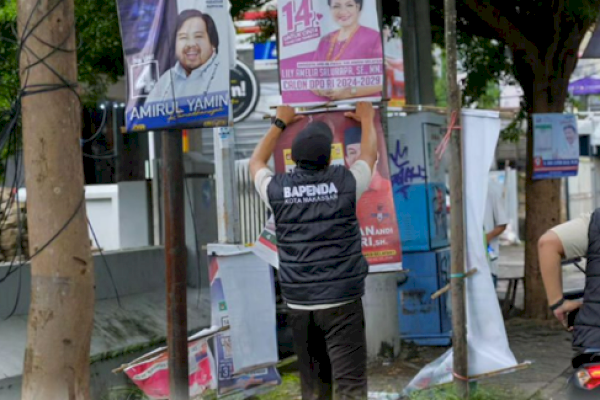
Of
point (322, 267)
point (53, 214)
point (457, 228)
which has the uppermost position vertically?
point (53, 214)

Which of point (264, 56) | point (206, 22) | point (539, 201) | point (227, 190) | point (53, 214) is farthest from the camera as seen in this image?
point (264, 56)

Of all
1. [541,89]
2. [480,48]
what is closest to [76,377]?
[541,89]

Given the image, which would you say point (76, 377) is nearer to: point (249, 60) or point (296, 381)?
point (296, 381)

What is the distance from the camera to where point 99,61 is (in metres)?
10.6

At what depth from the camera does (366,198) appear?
662cm

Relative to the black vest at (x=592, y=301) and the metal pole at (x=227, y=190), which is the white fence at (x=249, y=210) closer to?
the metal pole at (x=227, y=190)

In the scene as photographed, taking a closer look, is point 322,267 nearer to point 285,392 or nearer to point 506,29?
point 285,392

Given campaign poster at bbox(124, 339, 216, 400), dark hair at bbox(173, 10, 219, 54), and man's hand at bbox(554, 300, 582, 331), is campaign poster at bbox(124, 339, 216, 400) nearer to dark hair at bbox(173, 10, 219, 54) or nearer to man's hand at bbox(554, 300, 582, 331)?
dark hair at bbox(173, 10, 219, 54)

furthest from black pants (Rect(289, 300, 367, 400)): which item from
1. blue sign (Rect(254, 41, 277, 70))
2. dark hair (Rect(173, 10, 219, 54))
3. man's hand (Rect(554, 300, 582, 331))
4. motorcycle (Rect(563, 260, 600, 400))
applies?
blue sign (Rect(254, 41, 277, 70))

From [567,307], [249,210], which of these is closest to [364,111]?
[249,210]

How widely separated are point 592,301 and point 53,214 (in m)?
2.81

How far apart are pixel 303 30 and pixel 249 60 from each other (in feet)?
43.6

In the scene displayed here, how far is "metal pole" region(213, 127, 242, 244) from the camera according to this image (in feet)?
23.0

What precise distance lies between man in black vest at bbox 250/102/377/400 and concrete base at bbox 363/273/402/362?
8.88 feet
